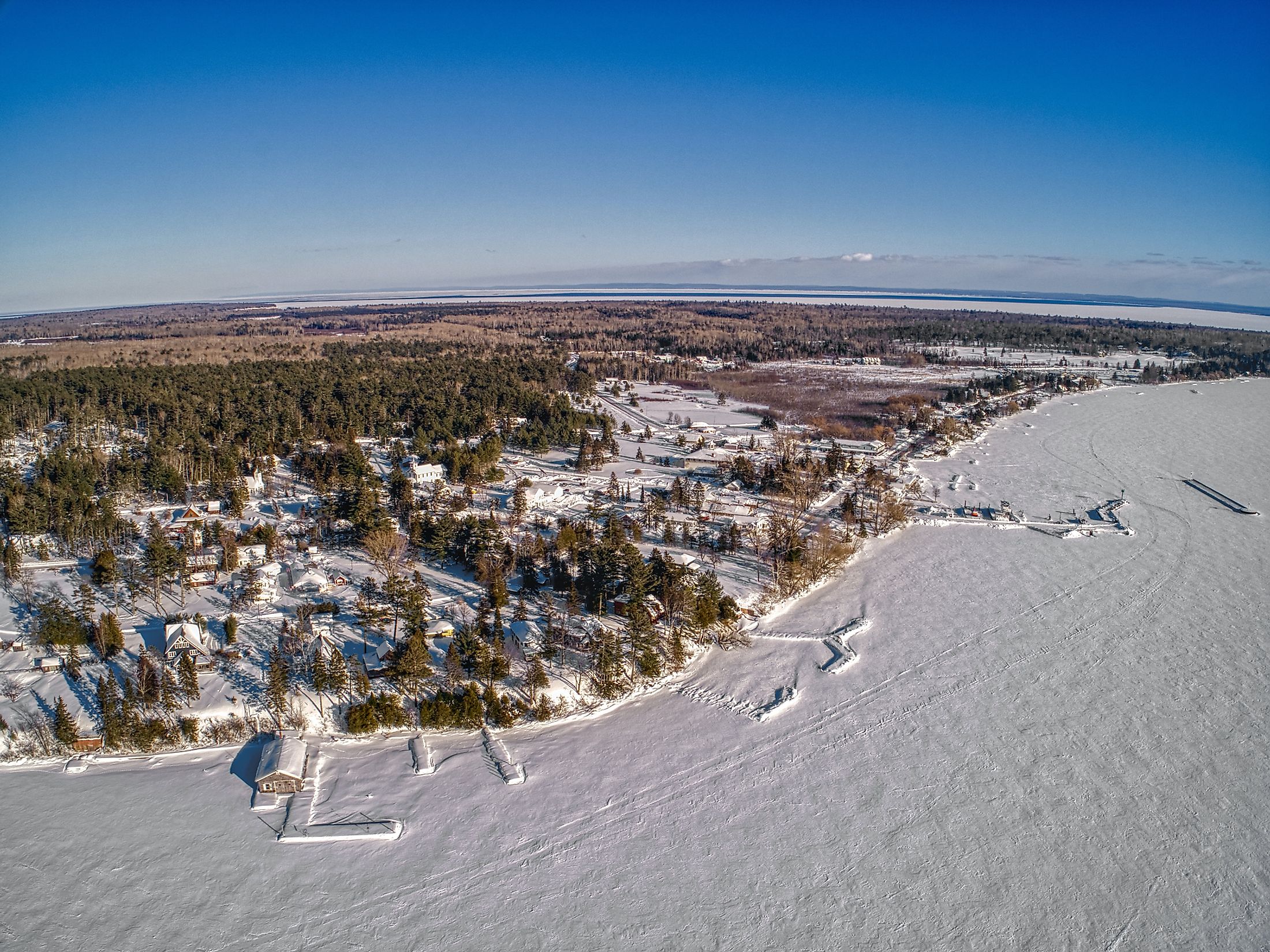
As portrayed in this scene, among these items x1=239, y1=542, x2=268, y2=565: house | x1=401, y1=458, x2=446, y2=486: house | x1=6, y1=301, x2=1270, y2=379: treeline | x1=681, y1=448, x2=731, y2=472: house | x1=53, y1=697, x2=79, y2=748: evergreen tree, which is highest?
x1=6, y1=301, x2=1270, y2=379: treeline

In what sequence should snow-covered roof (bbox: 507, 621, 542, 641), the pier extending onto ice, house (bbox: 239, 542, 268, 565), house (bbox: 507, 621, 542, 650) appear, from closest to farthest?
house (bbox: 507, 621, 542, 650)
snow-covered roof (bbox: 507, 621, 542, 641)
house (bbox: 239, 542, 268, 565)
the pier extending onto ice

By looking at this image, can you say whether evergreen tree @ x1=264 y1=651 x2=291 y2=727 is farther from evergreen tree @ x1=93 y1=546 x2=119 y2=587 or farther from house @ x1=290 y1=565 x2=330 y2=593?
evergreen tree @ x1=93 y1=546 x2=119 y2=587

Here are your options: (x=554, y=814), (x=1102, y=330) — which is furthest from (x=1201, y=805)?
(x=1102, y=330)

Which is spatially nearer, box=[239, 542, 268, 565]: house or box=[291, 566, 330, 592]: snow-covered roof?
box=[291, 566, 330, 592]: snow-covered roof

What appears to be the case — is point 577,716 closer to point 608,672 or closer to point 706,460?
point 608,672

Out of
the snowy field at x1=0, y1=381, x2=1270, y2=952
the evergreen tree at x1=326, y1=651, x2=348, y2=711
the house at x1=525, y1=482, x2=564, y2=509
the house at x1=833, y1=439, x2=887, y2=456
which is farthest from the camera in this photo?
the house at x1=833, y1=439, x2=887, y2=456

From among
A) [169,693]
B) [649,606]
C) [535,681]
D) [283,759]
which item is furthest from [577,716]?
[169,693]

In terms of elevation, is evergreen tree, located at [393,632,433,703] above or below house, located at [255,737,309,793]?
above

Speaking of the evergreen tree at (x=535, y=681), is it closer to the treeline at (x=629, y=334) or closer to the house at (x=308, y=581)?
the house at (x=308, y=581)

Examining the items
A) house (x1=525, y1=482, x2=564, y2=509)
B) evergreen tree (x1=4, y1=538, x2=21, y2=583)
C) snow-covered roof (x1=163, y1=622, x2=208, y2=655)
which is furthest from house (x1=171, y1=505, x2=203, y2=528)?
house (x1=525, y1=482, x2=564, y2=509)
